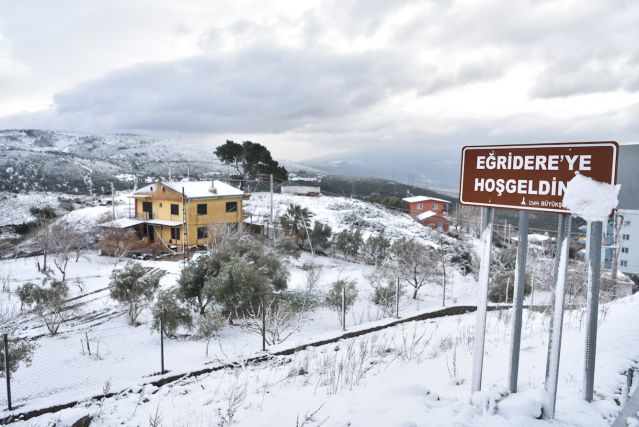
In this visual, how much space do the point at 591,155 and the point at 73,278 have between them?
24152 mm

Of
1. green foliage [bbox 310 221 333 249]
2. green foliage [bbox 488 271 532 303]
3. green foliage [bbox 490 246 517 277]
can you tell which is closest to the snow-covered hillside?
green foliage [bbox 310 221 333 249]

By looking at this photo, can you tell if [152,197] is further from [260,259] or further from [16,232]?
[260,259]

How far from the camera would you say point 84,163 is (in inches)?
3393

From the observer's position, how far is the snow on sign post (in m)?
2.90

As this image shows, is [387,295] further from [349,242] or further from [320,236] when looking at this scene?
[320,236]

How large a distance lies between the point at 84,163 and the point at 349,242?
83907mm

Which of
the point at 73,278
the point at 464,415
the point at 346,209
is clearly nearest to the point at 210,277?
the point at 73,278

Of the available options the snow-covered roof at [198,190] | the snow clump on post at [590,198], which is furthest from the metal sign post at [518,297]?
the snow-covered roof at [198,190]

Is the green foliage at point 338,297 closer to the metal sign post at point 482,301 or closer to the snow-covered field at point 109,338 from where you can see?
the snow-covered field at point 109,338

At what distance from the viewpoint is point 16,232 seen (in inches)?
1198

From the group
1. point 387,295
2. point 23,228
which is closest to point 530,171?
point 387,295

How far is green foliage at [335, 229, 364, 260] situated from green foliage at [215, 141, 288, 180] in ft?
67.5

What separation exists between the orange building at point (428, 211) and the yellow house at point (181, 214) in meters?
28.1

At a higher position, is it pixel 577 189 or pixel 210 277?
pixel 577 189
